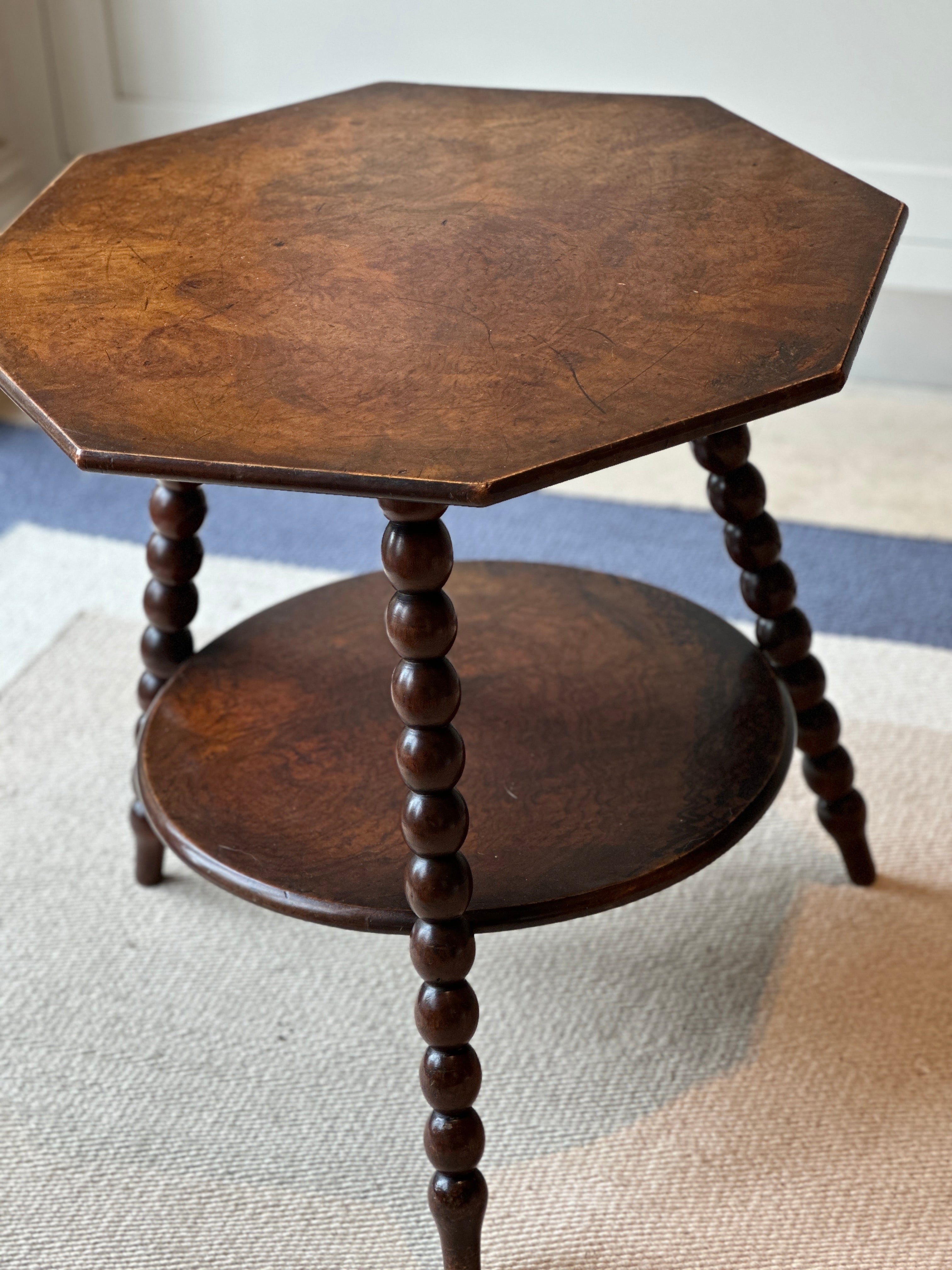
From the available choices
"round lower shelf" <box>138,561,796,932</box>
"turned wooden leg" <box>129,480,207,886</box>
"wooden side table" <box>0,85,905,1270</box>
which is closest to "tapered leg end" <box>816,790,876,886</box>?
"wooden side table" <box>0,85,905,1270</box>

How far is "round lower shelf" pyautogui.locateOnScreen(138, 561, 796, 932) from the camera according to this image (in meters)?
0.80

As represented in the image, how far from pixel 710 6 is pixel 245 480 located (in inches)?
57.5

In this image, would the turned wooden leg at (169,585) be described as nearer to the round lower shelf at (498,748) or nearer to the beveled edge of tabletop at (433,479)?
the round lower shelf at (498,748)

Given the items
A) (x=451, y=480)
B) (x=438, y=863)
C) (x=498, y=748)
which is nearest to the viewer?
(x=451, y=480)

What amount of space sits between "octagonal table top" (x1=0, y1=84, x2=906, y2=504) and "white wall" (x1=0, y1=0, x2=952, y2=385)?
84cm

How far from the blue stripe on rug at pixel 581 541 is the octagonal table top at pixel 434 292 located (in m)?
0.61

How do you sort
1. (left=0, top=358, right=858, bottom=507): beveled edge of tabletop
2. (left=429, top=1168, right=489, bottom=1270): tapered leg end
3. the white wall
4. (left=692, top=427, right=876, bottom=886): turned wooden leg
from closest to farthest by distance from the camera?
(left=0, top=358, right=858, bottom=507): beveled edge of tabletop < (left=429, top=1168, right=489, bottom=1270): tapered leg end < (left=692, top=427, right=876, bottom=886): turned wooden leg < the white wall

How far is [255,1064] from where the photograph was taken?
95 cm

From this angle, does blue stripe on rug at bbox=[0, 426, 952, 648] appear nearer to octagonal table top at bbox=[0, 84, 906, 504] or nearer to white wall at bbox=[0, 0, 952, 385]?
white wall at bbox=[0, 0, 952, 385]

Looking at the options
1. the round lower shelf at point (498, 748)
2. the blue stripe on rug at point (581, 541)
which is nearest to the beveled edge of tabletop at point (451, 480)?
the round lower shelf at point (498, 748)

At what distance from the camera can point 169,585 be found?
1.01 m

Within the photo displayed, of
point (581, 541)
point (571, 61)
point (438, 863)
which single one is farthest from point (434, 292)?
point (571, 61)

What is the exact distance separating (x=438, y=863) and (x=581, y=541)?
0.95 meters

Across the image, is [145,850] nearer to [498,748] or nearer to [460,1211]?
[498,748]
